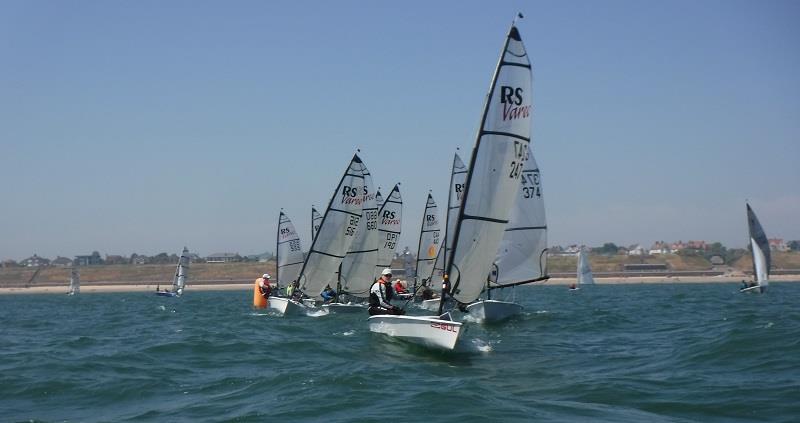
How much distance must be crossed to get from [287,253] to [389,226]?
18.5 feet

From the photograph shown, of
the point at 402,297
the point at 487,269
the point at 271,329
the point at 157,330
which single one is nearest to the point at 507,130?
the point at 487,269

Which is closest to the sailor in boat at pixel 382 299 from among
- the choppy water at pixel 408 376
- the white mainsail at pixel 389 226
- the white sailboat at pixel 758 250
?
the choppy water at pixel 408 376

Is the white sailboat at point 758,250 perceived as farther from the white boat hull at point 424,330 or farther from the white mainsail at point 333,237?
the white boat hull at point 424,330

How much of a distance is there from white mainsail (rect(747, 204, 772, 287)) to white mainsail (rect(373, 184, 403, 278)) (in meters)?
20.4

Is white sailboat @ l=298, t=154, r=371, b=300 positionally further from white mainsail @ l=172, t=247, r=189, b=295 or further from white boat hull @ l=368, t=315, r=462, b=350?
white mainsail @ l=172, t=247, r=189, b=295

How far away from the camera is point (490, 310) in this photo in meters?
28.6

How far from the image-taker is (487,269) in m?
19.5

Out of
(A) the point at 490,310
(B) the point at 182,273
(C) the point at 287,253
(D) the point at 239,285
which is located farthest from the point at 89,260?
(A) the point at 490,310

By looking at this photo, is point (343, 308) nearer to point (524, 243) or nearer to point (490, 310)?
point (490, 310)

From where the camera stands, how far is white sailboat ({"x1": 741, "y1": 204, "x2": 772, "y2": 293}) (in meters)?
47.9

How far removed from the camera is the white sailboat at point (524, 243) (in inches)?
1216

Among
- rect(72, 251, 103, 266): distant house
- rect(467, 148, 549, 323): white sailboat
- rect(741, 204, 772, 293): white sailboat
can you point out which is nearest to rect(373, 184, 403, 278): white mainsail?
rect(467, 148, 549, 323): white sailboat

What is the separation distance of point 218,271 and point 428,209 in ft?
328

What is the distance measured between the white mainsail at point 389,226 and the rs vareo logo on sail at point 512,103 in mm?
23358
